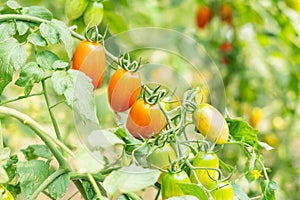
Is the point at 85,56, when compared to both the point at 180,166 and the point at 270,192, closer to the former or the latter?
the point at 180,166

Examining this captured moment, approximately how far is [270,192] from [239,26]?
1.43 metres

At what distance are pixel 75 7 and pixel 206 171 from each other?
1.12 feet

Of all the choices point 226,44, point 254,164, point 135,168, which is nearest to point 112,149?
point 135,168

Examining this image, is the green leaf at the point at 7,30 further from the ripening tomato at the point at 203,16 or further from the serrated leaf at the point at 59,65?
the ripening tomato at the point at 203,16

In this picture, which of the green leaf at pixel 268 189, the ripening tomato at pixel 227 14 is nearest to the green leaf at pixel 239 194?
the green leaf at pixel 268 189

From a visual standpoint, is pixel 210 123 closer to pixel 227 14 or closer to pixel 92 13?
pixel 92 13

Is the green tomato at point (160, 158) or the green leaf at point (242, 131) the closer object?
the green tomato at point (160, 158)

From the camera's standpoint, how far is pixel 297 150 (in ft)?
7.60

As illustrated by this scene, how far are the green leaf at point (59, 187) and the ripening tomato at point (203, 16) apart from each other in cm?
155

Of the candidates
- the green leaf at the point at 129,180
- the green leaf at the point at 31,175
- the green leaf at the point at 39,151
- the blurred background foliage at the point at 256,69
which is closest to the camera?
the green leaf at the point at 129,180

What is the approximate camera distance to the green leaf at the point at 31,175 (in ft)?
2.37

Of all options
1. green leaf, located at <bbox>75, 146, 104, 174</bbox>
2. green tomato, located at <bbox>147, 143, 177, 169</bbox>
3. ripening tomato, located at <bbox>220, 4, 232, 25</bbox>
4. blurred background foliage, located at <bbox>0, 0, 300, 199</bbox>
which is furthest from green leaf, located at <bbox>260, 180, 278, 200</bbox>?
ripening tomato, located at <bbox>220, 4, 232, 25</bbox>

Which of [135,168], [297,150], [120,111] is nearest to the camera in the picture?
[135,168]

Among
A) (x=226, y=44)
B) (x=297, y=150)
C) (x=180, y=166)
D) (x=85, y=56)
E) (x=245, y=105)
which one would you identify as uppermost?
(x=85, y=56)
